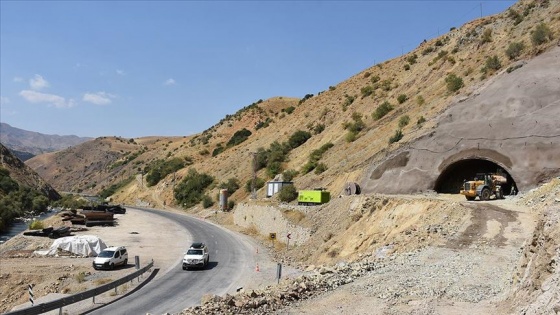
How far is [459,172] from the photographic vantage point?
121 feet

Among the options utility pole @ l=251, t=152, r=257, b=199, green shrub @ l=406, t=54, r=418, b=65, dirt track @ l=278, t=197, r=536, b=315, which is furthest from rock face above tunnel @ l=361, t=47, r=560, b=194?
green shrub @ l=406, t=54, r=418, b=65

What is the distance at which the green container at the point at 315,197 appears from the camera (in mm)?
42312

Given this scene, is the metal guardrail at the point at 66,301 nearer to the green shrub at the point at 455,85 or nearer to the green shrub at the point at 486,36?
the green shrub at the point at 455,85

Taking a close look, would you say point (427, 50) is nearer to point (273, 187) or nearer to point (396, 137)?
point (396, 137)

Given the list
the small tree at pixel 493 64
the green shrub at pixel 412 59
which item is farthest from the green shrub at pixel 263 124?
the small tree at pixel 493 64

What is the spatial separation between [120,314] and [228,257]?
17.5 metres

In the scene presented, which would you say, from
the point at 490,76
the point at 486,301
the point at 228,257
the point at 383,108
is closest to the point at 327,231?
the point at 228,257

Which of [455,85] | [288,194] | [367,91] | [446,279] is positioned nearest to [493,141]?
[455,85]

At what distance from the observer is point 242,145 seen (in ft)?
345

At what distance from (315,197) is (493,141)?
53.6 ft

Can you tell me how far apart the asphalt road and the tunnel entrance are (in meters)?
16.8

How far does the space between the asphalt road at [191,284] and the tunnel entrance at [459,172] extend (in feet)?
55.1

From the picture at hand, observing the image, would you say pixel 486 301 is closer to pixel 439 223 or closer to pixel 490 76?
pixel 439 223

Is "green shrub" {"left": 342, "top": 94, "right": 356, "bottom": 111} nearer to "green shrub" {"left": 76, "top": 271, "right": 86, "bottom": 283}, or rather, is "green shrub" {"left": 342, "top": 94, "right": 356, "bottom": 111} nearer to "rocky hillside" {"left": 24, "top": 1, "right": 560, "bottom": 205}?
"rocky hillside" {"left": 24, "top": 1, "right": 560, "bottom": 205}
